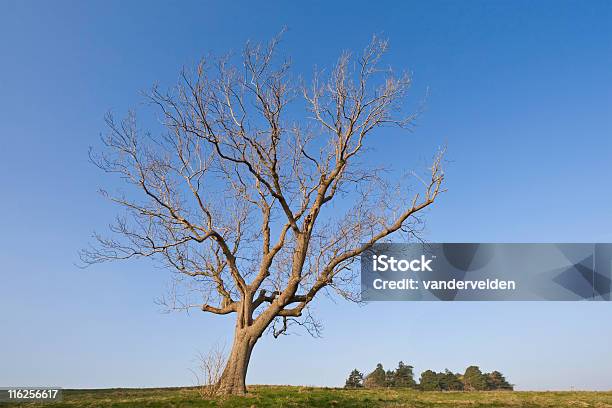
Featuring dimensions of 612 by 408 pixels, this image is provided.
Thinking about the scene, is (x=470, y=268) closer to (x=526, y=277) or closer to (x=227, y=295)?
(x=526, y=277)

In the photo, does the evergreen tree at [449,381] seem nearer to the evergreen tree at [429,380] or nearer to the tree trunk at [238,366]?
the evergreen tree at [429,380]

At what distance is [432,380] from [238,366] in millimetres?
10706

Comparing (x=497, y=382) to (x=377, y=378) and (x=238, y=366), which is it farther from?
(x=238, y=366)

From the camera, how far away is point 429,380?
22594mm

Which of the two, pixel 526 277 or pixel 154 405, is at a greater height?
pixel 526 277

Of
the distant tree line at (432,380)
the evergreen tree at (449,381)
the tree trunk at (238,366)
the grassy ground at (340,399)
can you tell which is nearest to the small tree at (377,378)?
the distant tree line at (432,380)

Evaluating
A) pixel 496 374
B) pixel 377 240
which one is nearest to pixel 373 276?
pixel 377 240

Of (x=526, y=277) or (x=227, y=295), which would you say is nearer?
(x=227, y=295)

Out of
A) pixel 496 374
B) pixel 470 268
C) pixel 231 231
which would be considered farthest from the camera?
pixel 496 374

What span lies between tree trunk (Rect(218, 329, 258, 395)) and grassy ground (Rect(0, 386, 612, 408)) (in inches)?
19.3

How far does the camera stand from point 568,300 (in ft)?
63.1

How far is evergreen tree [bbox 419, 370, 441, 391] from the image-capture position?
22031mm

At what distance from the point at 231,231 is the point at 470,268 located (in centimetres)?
837

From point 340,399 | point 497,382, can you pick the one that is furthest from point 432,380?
point 340,399
